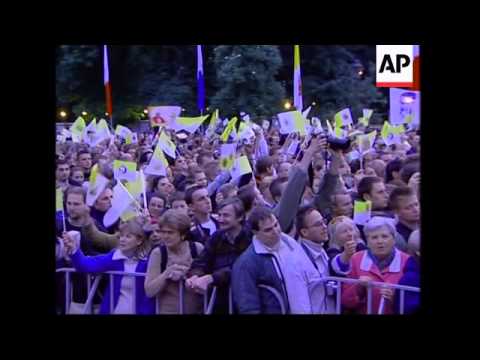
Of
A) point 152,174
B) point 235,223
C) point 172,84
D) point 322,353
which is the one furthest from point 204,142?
point 322,353

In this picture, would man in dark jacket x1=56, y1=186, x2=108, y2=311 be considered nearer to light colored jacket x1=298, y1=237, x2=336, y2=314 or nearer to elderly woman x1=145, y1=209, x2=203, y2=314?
elderly woman x1=145, y1=209, x2=203, y2=314

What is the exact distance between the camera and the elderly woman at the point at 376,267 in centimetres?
436

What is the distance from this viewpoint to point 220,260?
4.49m

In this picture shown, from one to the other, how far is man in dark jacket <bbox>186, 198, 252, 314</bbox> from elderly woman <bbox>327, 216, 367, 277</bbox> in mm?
523

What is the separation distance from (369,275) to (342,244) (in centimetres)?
31

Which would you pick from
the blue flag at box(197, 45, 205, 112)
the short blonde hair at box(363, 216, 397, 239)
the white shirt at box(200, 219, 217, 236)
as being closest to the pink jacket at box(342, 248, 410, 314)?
the short blonde hair at box(363, 216, 397, 239)

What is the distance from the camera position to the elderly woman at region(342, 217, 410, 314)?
4359mm

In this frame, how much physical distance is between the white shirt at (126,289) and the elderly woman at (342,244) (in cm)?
114

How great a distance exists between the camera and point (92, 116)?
6883 mm

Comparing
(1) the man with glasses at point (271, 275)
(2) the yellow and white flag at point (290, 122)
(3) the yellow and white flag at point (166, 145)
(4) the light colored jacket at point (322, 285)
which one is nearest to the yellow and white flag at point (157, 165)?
(3) the yellow and white flag at point (166, 145)

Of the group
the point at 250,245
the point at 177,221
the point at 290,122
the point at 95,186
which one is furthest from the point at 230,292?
the point at 290,122

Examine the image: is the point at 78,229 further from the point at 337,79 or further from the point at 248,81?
the point at 337,79

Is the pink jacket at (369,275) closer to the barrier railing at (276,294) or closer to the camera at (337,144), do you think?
the barrier railing at (276,294)
